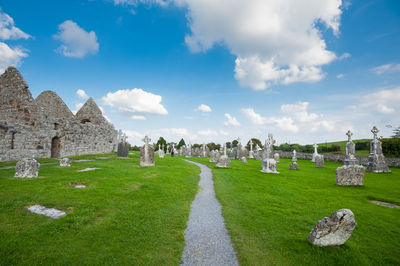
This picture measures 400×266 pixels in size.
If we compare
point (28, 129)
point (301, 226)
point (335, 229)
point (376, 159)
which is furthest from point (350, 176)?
point (28, 129)

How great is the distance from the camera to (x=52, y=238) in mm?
3996

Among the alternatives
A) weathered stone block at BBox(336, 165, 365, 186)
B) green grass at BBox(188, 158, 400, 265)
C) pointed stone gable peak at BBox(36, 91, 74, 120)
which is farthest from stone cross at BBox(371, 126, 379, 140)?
pointed stone gable peak at BBox(36, 91, 74, 120)

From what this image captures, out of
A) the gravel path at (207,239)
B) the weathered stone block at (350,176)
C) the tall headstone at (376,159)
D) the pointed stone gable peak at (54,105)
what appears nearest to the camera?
the gravel path at (207,239)

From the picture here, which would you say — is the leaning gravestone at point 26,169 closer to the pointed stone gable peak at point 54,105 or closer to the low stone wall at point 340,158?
the pointed stone gable peak at point 54,105

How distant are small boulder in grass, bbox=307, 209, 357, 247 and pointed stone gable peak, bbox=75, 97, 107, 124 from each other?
112ft

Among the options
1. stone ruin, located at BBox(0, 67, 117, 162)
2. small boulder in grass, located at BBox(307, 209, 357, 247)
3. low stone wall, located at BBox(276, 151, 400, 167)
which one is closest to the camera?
small boulder in grass, located at BBox(307, 209, 357, 247)

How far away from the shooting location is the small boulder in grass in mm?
4062

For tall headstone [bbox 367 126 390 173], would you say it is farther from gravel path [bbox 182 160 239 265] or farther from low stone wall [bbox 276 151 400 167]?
gravel path [bbox 182 160 239 265]

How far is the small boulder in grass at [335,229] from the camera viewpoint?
4.06m

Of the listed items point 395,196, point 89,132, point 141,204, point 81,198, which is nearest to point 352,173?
point 395,196

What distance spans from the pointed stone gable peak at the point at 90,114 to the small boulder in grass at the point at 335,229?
1346 inches

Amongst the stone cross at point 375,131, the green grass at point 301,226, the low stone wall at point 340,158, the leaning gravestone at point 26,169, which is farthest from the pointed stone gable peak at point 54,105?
the low stone wall at point 340,158

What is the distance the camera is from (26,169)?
8.58 m

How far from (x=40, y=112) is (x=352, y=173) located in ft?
79.2
